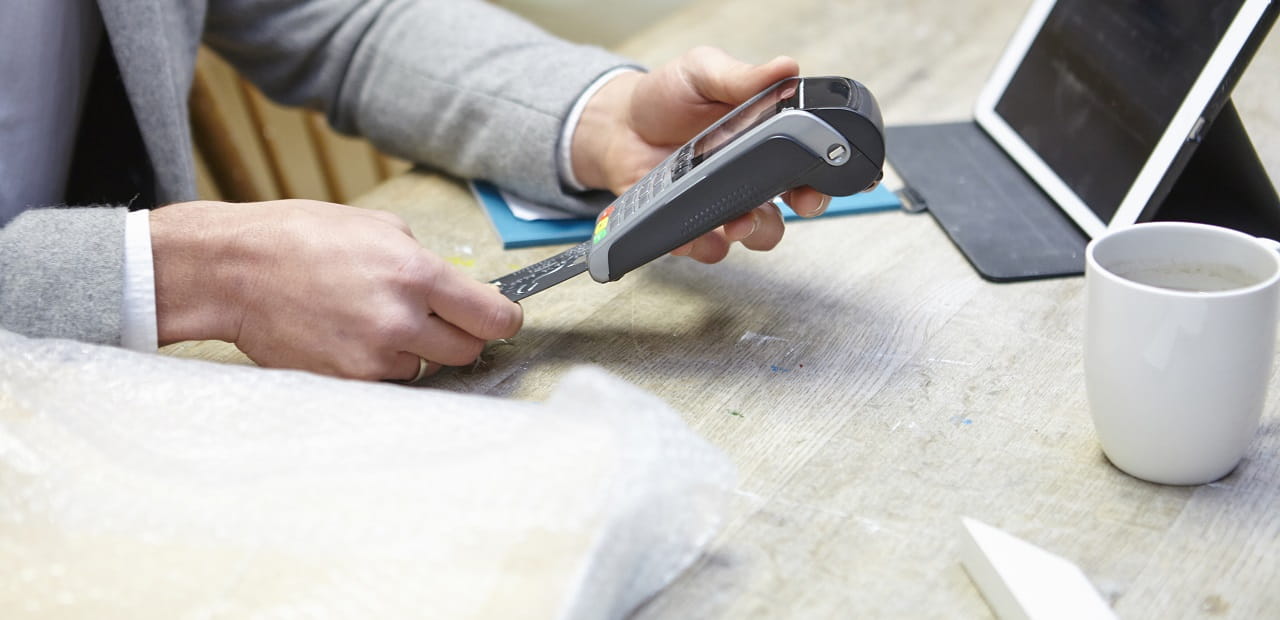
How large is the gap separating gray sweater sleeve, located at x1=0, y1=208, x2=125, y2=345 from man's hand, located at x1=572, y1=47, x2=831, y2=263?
1.02ft

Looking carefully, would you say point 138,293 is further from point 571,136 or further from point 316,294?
point 571,136

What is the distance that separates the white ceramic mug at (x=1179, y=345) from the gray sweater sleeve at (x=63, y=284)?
0.48 m

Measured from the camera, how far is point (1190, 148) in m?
0.63

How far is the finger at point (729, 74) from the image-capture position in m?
0.63

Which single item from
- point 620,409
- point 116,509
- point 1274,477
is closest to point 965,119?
point 1274,477

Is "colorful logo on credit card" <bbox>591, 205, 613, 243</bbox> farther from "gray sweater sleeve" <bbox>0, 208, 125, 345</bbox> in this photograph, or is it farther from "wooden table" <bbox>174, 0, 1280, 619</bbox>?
"gray sweater sleeve" <bbox>0, 208, 125, 345</bbox>

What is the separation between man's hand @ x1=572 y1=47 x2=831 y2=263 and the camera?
0.64 meters

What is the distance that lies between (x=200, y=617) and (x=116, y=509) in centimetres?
7

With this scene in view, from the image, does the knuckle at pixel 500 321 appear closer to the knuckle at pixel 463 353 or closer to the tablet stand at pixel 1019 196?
the knuckle at pixel 463 353

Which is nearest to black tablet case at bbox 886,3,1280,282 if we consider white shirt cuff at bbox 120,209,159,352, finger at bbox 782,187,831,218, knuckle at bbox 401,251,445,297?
finger at bbox 782,187,831,218

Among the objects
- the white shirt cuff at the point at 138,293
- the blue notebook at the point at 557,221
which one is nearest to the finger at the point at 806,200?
the blue notebook at the point at 557,221

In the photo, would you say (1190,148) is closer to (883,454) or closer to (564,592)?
(883,454)

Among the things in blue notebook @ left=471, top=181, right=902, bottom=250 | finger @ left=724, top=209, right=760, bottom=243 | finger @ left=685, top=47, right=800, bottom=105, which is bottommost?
blue notebook @ left=471, top=181, right=902, bottom=250

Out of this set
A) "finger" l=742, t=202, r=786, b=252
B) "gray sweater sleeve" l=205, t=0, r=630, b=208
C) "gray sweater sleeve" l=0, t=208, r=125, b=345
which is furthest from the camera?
"gray sweater sleeve" l=205, t=0, r=630, b=208
